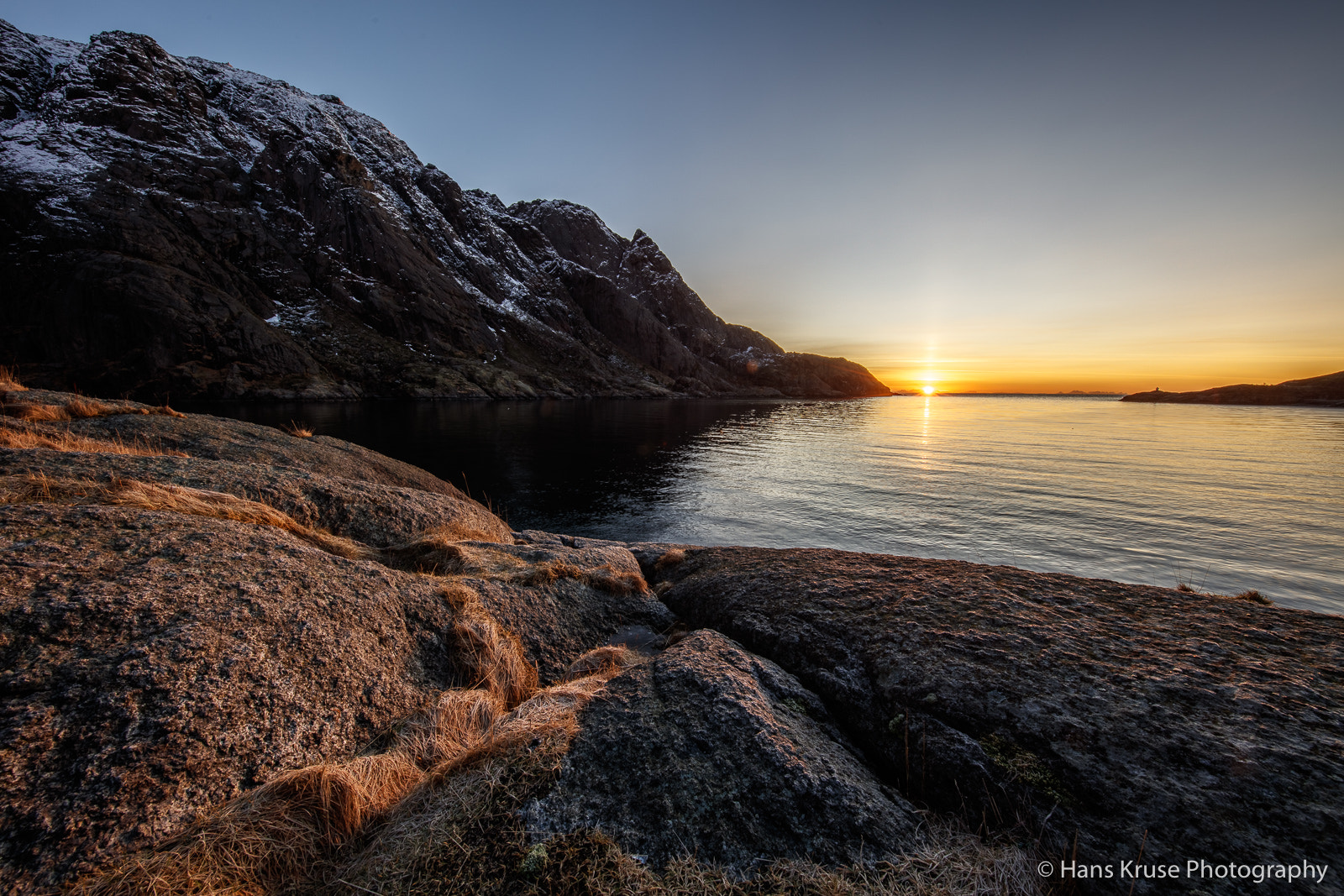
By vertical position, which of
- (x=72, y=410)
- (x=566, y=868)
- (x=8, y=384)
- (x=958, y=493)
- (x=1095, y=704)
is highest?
(x=8, y=384)

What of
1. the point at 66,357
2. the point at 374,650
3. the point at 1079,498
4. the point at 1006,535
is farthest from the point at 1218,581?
the point at 66,357

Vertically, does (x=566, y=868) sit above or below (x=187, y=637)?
below

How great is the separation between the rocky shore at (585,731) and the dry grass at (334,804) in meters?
0.02

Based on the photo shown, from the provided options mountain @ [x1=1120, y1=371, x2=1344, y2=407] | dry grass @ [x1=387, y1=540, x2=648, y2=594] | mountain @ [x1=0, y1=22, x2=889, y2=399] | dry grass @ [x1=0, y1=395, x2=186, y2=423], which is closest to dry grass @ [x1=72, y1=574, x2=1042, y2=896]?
dry grass @ [x1=387, y1=540, x2=648, y2=594]

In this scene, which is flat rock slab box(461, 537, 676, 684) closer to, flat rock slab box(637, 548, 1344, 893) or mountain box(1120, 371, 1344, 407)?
flat rock slab box(637, 548, 1344, 893)

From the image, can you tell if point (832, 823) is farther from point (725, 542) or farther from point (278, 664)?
point (725, 542)

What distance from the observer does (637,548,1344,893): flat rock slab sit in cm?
337

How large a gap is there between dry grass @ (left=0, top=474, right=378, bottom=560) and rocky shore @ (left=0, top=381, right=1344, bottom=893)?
2.1 inches

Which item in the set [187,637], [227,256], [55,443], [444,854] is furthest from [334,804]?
[227,256]

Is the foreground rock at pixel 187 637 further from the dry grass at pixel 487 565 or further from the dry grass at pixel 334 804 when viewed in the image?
the dry grass at pixel 334 804

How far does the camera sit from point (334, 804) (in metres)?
3.42

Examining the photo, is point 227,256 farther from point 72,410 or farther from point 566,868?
point 566,868

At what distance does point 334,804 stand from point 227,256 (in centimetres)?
15439

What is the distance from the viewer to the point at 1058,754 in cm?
397
